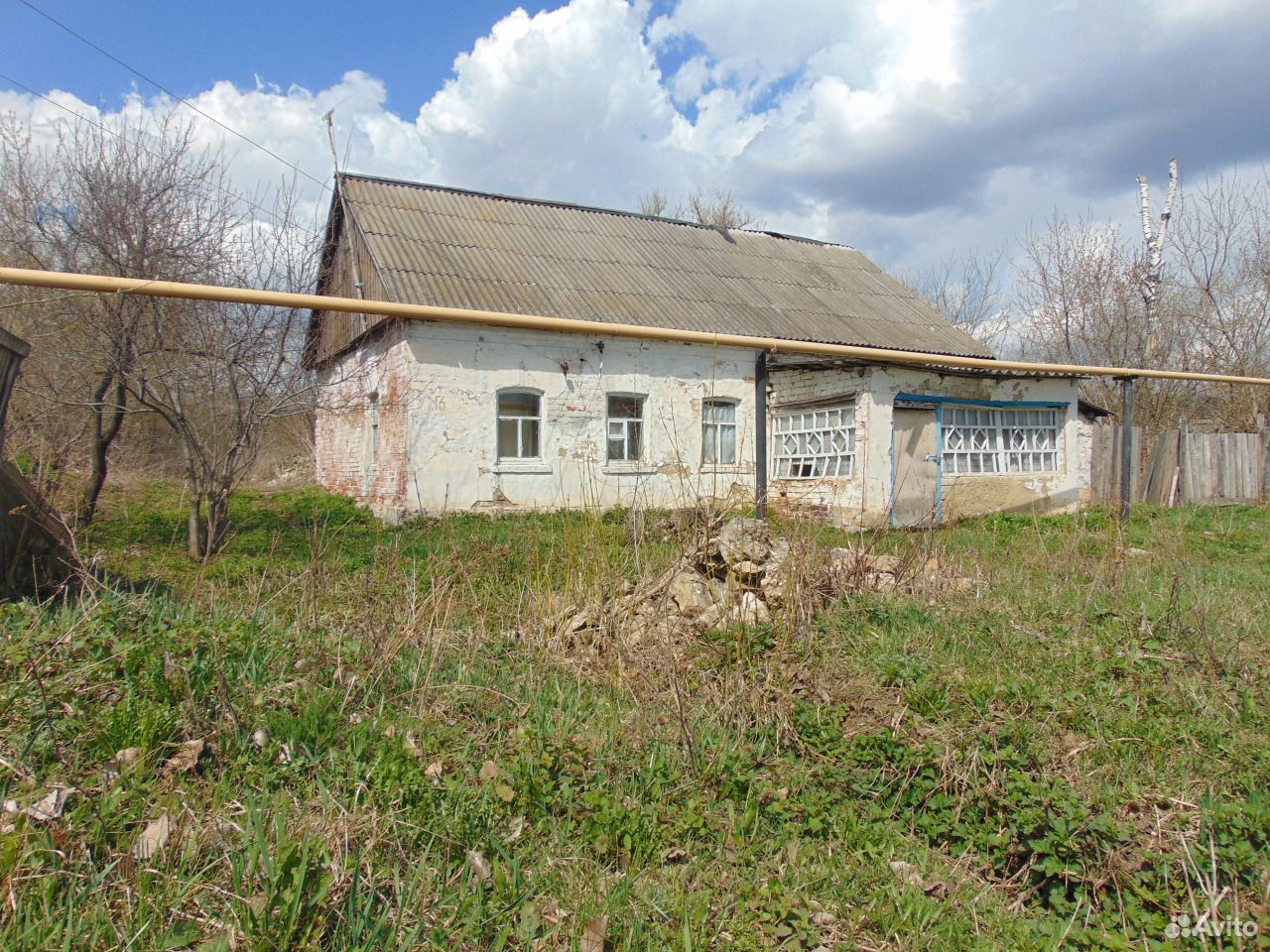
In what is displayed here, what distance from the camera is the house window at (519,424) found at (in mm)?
11289

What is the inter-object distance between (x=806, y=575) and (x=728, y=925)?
2117 millimetres

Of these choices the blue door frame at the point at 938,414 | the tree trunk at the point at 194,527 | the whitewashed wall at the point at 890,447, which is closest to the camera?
the tree trunk at the point at 194,527

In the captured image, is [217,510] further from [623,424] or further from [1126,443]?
[1126,443]

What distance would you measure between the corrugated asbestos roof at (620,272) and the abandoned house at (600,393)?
0.19ft

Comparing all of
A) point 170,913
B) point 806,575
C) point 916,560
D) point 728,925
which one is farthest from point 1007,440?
point 170,913

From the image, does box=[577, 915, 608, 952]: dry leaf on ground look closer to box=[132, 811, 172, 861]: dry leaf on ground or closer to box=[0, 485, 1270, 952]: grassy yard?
box=[0, 485, 1270, 952]: grassy yard

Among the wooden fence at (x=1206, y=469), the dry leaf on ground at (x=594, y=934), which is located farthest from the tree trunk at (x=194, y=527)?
the wooden fence at (x=1206, y=469)

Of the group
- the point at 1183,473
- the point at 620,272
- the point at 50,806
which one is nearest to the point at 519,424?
the point at 620,272

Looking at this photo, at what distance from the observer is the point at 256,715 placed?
2637 mm

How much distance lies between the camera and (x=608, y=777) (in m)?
2.66

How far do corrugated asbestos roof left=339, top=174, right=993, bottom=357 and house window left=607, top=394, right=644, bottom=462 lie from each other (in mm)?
1366

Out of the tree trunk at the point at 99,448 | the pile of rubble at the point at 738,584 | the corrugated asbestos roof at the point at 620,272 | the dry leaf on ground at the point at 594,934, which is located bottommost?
the dry leaf on ground at the point at 594,934

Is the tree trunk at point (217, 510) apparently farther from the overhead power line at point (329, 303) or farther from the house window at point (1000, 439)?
the house window at point (1000, 439)

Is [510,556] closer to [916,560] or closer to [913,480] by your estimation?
[916,560]
